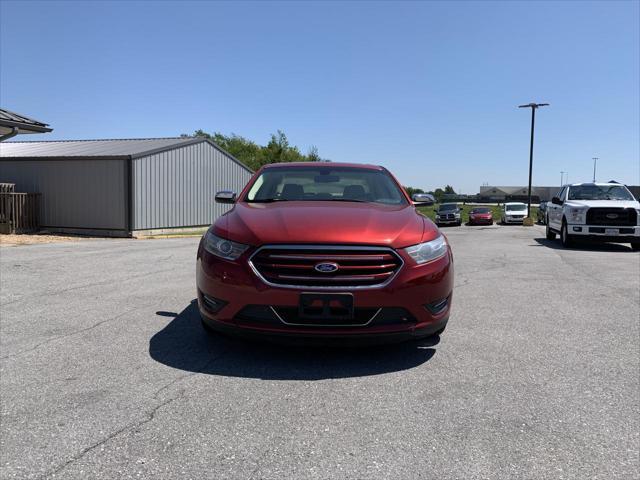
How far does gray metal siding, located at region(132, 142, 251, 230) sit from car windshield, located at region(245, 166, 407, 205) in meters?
14.1

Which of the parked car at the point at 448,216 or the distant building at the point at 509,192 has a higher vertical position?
the distant building at the point at 509,192

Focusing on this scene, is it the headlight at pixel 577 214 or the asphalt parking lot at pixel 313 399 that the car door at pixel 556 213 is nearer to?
the headlight at pixel 577 214

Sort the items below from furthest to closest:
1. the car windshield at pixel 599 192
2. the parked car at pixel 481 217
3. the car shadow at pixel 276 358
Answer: the parked car at pixel 481 217, the car windshield at pixel 599 192, the car shadow at pixel 276 358

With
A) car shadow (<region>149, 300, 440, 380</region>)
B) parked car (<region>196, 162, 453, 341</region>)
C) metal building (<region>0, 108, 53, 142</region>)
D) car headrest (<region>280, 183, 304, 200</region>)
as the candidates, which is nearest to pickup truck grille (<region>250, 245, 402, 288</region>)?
parked car (<region>196, 162, 453, 341</region>)

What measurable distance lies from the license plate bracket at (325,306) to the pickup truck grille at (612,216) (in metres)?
11.9

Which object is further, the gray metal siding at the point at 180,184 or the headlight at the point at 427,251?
the gray metal siding at the point at 180,184

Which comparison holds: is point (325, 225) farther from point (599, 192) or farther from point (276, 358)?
point (599, 192)

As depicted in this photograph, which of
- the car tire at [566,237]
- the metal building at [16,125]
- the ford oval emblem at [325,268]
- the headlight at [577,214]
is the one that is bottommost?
the car tire at [566,237]

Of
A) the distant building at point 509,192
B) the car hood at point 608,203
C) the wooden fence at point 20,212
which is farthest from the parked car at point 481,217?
the distant building at point 509,192

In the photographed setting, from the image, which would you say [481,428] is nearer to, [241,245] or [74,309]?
[241,245]

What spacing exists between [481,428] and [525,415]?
346 mm

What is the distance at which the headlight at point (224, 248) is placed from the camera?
3.69 metres

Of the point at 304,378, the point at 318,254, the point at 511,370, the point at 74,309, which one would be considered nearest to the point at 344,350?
the point at 304,378

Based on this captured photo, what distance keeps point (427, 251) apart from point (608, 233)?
11380mm
